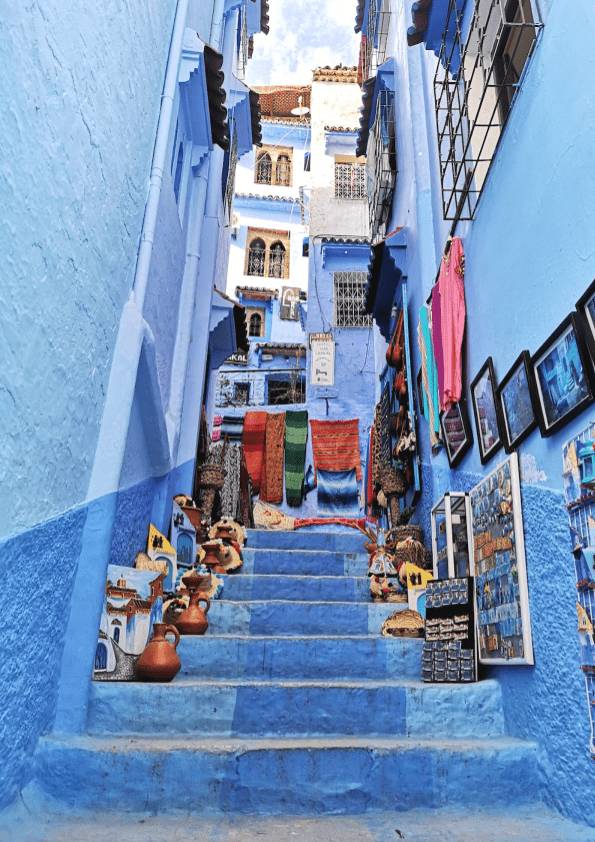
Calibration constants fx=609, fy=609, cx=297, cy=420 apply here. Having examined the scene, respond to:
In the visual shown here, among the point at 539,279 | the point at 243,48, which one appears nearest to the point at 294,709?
the point at 539,279

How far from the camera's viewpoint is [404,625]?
4148 millimetres

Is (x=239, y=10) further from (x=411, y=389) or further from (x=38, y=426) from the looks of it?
(x=38, y=426)

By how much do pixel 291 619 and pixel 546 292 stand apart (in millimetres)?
2788

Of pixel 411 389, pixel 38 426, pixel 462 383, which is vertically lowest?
pixel 38 426

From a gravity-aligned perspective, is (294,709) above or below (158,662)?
below

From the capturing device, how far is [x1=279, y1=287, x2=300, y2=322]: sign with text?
2109 centimetres

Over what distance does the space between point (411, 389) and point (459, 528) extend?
2516 mm

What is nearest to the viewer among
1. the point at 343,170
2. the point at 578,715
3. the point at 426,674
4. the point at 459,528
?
the point at 578,715

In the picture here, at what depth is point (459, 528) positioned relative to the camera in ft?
14.0

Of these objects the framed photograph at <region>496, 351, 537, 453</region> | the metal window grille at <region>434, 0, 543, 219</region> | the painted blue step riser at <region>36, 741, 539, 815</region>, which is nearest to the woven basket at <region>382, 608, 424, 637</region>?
the painted blue step riser at <region>36, 741, 539, 815</region>

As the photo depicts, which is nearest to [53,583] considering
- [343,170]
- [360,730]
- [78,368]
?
[78,368]

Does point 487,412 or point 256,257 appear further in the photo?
→ point 256,257

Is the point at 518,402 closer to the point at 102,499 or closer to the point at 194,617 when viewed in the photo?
the point at 102,499

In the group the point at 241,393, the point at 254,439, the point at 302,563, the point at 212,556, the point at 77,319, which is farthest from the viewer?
the point at 241,393
